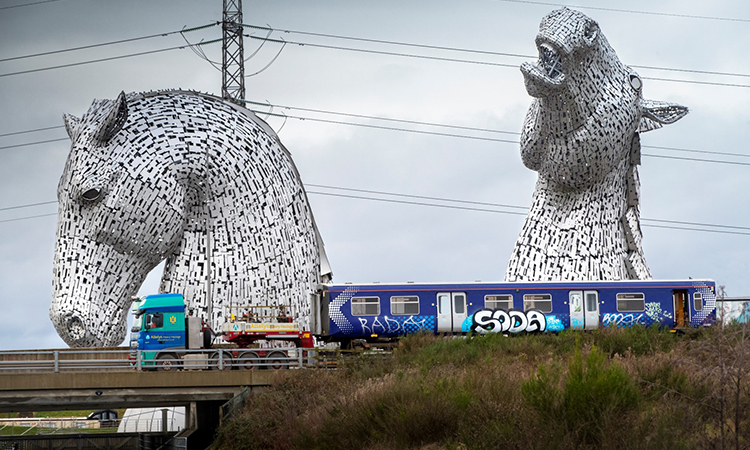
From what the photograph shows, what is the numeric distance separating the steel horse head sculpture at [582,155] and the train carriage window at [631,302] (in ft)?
7.92

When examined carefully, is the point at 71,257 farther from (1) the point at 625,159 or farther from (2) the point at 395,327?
(1) the point at 625,159

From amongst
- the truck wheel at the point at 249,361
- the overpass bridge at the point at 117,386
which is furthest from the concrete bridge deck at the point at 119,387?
the truck wheel at the point at 249,361

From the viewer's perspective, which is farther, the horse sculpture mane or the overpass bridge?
the horse sculpture mane

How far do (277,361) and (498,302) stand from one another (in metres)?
5.93

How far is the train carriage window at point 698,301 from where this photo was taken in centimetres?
2477

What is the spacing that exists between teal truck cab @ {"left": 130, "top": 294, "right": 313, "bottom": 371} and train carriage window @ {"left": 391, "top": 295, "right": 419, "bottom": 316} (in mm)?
2295

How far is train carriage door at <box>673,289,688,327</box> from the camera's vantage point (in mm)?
24703

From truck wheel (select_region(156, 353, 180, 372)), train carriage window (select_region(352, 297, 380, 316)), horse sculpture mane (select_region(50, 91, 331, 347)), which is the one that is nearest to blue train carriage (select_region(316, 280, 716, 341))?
train carriage window (select_region(352, 297, 380, 316))

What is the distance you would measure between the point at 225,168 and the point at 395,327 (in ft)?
21.2

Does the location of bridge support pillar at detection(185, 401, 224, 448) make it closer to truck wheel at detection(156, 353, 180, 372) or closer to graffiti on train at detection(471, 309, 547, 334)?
truck wheel at detection(156, 353, 180, 372)

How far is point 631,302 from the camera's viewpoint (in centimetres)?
2455

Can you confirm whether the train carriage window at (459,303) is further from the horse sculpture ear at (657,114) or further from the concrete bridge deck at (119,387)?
the horse sculpture ear at (657,114)

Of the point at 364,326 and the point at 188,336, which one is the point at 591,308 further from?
the point at 188,336

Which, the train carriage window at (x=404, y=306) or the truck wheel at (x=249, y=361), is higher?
the train carriage window at (x=404, y=306)
